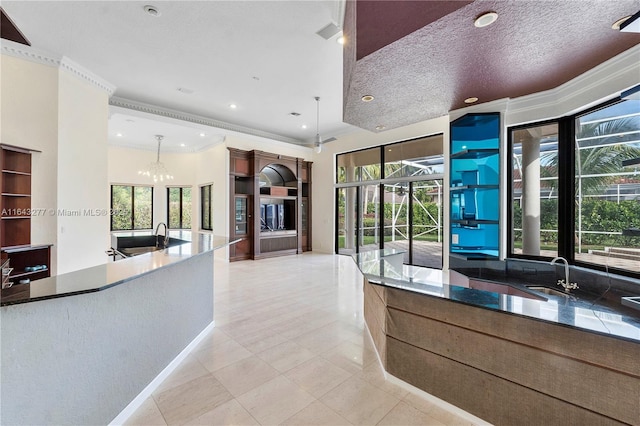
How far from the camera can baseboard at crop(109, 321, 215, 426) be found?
188 centimetres

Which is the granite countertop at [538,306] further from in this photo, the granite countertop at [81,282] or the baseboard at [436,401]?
the granite countertop at [81,282]

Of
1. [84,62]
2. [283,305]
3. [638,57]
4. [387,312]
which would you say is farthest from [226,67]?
[638,57]

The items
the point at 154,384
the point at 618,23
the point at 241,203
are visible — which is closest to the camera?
the point at 618,23

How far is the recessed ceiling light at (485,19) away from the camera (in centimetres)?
177

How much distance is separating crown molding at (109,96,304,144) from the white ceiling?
9 cm

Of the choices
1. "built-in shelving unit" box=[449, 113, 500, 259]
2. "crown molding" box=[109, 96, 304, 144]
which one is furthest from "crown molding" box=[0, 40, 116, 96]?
"built-in shelving unit" box=[449, 113, 500, 259]

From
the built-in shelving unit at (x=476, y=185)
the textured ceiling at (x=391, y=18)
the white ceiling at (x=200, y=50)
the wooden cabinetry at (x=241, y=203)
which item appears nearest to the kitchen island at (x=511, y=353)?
the built-in shelving unit at (x=476, y=185)

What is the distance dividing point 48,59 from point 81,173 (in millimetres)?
1626

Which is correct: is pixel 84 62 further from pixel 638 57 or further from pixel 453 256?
pixel 638 57

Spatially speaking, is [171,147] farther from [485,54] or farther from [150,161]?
[485,54]

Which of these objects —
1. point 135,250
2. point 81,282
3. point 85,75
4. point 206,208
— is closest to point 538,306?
point 81,282

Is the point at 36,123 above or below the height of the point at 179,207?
above

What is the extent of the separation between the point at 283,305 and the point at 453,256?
264 centimetres

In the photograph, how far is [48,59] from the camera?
13.0 ft
